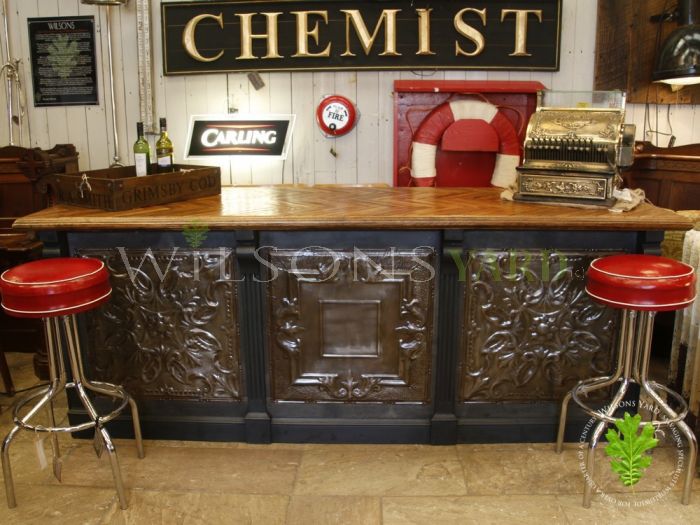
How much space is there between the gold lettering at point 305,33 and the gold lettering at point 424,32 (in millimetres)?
602

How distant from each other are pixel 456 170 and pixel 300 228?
7.22 ft

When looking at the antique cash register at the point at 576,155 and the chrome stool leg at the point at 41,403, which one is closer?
the chrome stool leg at the point at 41,403

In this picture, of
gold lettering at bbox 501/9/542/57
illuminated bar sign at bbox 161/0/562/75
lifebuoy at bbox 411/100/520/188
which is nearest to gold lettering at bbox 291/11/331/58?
illuminated bar sign at bbox 161/0/562/75

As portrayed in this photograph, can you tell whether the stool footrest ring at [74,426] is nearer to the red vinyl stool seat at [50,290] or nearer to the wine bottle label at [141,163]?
the red vinyl stool seat at [50,290]

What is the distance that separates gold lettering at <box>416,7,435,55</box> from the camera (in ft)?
14.1

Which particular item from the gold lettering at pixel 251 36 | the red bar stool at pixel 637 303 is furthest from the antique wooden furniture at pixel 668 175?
the gold lettering at pixel 251 36

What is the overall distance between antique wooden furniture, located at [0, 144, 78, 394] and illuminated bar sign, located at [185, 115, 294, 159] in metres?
0.85

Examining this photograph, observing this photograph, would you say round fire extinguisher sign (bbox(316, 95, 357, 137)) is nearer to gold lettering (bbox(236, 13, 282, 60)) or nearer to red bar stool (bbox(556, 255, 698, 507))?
gold lettering (bbox(236, 13, 282, 60))

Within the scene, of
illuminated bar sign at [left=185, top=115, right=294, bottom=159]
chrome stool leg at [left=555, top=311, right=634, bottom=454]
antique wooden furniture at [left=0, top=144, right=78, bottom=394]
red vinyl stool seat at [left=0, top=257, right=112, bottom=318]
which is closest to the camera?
red vinyl stool seat at [left=0, top=257, right=112, bottom=318]

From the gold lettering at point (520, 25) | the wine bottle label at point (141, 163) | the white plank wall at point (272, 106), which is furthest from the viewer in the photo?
the white plank wall at point (272, 106)

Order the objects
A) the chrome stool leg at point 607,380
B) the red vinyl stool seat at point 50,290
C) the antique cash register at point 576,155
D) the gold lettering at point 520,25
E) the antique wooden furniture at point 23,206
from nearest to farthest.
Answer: the red vinyl stool seat at point 50,290 < the chrome stool leg at point 607,380 < the antique cash register at point 576,155 < the antique wooden furniture at point 23,206 < the gold lettering at point 520,25

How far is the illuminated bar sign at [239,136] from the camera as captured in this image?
454cm

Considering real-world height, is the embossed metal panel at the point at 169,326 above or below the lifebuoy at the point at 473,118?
below

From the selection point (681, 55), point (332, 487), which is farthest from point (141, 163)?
point (681, 55)
